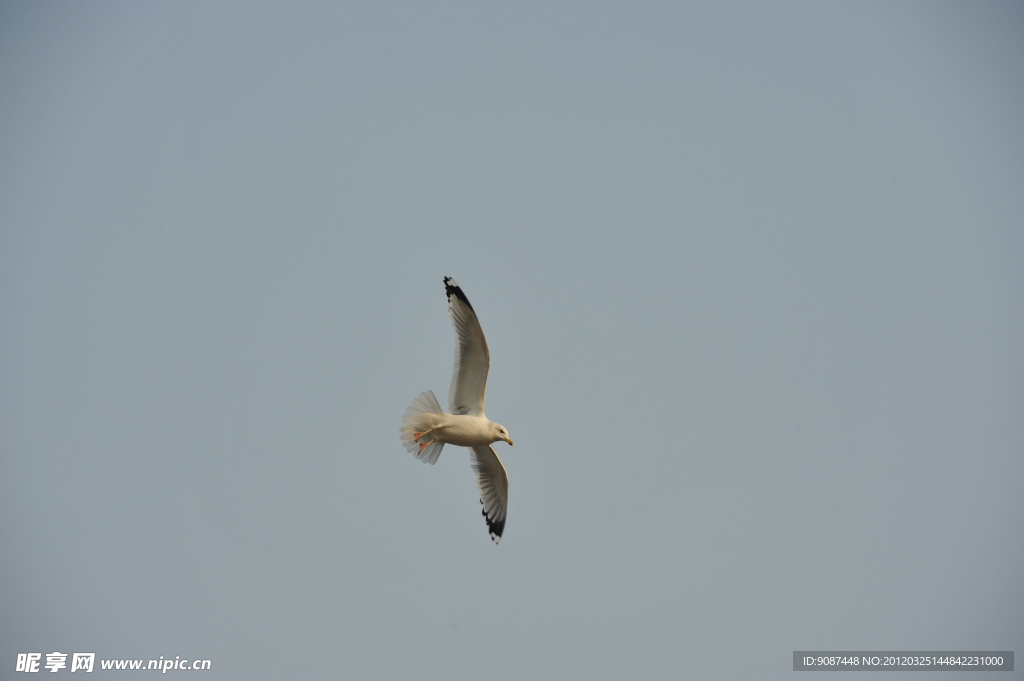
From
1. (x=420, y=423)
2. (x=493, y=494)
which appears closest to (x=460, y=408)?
(x=420, y=423)

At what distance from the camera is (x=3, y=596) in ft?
252

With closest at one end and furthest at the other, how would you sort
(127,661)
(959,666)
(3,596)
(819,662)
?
(127,661) < (819,662) < (959,666) < (3,596)

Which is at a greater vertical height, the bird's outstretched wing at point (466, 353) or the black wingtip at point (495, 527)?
the bird's outstretched wing at point (466, 353)

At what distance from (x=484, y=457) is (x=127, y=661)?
7.56 meters

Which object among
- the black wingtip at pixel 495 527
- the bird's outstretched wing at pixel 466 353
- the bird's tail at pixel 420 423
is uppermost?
the bird's outstretched wing at pixel 466 353

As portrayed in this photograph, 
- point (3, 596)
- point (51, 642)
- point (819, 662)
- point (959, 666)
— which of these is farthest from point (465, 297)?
point (3, 596)

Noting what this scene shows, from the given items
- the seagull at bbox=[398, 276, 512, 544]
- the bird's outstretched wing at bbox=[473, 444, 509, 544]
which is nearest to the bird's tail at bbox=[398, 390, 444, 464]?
the seagull at bbox=[398, 276, 512, 544]

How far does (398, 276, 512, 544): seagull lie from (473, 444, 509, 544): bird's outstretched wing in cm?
95

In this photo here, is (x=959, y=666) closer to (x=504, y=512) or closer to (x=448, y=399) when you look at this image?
(x=504, y=512)

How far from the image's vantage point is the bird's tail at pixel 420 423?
1438 cm

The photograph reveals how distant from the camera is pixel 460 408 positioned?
14.6 meters

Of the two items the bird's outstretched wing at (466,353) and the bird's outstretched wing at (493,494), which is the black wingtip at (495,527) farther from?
the bird's outstretched wing at (466,353)

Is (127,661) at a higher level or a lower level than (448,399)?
lower

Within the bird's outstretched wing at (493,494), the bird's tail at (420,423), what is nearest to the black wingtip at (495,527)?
the bird's outstretched wing at (493,494)
